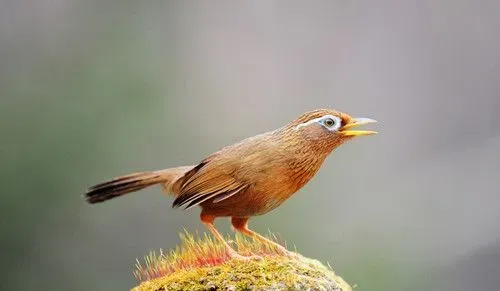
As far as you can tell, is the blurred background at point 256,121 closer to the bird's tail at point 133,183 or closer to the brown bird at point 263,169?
the bird's tail at point 133,183

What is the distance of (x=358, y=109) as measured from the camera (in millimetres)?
5836

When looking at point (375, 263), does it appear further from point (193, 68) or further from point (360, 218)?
point (193, 68)

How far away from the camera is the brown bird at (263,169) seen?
11.0 ft

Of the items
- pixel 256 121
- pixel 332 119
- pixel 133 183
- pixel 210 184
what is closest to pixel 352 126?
pixel 332 119

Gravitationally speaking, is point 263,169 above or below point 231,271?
above

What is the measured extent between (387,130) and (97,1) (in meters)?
2.59

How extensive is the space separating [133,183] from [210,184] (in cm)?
→ 59

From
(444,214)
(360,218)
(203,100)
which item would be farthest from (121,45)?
(444,214)

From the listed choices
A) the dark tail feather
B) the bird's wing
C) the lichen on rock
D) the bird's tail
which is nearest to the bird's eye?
the bird's wing

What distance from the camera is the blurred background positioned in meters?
5.71

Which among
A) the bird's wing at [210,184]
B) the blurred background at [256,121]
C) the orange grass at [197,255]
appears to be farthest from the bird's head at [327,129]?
the blurred background at [256,121]

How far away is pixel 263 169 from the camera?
3363 millimetres

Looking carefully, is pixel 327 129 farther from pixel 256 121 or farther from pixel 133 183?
pixel 256 121

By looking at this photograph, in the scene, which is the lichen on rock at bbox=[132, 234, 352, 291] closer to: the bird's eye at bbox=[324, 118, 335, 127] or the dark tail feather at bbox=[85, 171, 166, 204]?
the dark tail feather at bbox=[85, 171, 166, 204]
